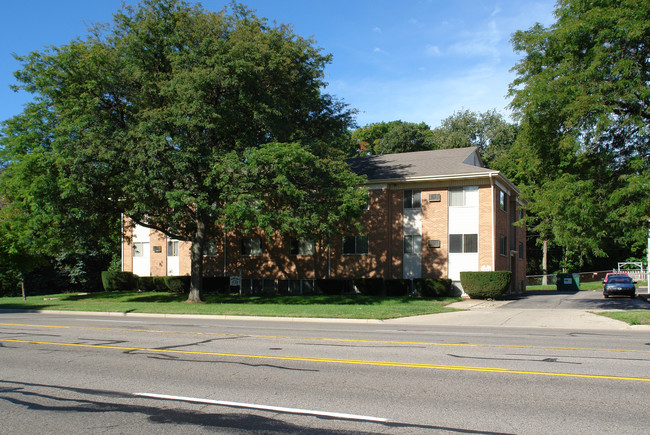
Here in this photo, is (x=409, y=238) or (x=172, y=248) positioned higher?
(x=409, y=238)

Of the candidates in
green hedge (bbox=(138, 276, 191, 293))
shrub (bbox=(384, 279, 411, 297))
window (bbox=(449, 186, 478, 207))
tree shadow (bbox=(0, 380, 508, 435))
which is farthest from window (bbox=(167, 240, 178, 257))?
tree shadow (bbox=(0, 380, 508, 435))

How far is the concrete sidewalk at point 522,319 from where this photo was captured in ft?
55.2

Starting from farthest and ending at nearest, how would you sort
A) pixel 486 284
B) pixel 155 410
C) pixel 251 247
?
pixel 251 247
pixel 486 284
pixel 155 410

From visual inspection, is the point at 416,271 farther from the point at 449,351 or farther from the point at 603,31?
the point at 449,351

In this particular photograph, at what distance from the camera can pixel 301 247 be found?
34.8 metres

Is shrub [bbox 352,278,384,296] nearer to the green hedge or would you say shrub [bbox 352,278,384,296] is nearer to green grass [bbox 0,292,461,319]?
green grass [bbox 0,292,461,319]

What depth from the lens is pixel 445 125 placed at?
6562 centimetres

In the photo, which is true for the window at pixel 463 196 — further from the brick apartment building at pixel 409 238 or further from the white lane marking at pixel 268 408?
the white lane marking at pixel 268 408

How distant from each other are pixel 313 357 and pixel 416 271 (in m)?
22.6

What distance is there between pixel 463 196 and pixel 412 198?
9.97 feet

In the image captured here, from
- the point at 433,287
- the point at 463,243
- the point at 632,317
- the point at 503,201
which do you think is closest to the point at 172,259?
the point at 433,287

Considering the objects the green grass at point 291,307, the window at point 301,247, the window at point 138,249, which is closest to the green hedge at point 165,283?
the window at point 138,249

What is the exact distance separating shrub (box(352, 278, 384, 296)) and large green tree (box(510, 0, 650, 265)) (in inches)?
468

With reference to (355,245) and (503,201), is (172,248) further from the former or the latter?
(503,201)
